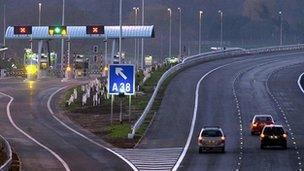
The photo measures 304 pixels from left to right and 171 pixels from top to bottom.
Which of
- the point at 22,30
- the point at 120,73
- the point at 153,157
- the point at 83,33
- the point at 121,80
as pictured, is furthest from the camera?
the point at 22,30

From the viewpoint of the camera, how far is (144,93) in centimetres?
9500

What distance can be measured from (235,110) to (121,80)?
64.3ft

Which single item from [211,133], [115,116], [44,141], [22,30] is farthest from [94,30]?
[211,133]

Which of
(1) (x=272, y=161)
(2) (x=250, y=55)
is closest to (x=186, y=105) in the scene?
(1) (x=272, y=161)

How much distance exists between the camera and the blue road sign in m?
65.8

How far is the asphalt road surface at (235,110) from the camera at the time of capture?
5312 centimetres

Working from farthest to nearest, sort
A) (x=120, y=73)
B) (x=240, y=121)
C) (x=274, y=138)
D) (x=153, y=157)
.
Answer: (x=240, y=121) < (x=120, y=73) < (x=274, y=138) < (x=153, y=157)

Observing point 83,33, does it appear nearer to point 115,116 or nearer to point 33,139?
point 115,116

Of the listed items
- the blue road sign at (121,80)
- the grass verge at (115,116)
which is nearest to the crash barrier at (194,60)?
the grass verge at (115,116)

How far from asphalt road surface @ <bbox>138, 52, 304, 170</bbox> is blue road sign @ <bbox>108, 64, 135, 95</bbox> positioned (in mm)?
3650

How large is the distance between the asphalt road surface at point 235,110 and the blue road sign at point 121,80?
3.65 meters

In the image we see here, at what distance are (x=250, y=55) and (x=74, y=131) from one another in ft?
276

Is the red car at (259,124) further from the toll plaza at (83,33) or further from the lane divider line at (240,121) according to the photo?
the toll plaza at (83,33)

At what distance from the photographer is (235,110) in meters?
83.5
